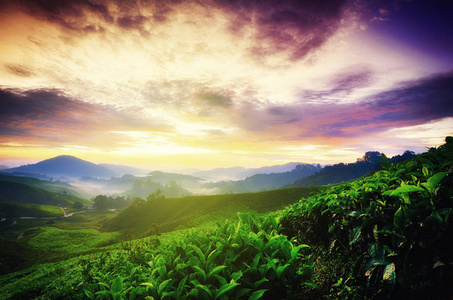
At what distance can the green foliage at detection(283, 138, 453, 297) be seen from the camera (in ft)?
6.55

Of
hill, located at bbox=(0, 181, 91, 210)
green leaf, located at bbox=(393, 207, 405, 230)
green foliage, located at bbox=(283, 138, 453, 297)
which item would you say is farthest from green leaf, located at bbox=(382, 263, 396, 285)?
hill, located at bbox=(0, 181, 91, 210)

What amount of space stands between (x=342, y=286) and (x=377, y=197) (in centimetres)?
141

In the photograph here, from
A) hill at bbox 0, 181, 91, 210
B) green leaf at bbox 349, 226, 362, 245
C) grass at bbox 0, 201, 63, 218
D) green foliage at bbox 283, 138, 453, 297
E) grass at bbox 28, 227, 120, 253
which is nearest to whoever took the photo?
green foliage at bbox 283, 138, 453, 297

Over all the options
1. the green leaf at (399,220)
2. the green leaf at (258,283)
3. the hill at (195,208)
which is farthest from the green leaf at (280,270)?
the hill at (195,208)

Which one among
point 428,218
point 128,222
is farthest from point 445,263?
point 128,222

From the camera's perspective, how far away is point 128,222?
85.1 m

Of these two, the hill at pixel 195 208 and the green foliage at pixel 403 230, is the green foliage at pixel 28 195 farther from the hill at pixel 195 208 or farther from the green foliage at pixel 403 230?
the green foliage at pixel 403 230

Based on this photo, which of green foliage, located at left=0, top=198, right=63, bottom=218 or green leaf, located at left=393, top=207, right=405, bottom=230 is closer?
green leaf, located at left=393, top=207, right=405, bottom=230

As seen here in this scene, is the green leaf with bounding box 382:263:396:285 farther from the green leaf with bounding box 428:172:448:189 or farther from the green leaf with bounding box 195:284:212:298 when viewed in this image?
the green leaf with bounding box 195:284:212:298

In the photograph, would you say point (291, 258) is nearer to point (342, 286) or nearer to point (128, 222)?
point (342, 286)

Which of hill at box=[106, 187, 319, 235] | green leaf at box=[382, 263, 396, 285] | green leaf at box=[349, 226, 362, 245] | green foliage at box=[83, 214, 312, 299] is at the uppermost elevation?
green leaf at box=[349, 226, 362, 245]

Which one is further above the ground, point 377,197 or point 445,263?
point 377,197

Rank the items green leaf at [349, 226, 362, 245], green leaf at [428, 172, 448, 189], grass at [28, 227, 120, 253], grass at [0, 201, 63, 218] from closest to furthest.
→ green leaf at [428, 172, 448, 189] → green leaf at [349, 226, 362, 245] → grass at [28, 227, 120, 253] → grass at [0, 201, 63, 218]

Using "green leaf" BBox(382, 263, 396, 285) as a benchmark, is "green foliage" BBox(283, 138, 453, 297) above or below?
above
